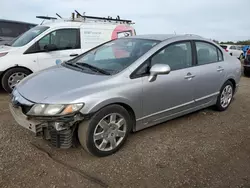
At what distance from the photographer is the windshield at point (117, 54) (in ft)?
10.6

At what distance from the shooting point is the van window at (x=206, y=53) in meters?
4.02

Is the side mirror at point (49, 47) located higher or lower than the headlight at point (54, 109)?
higher

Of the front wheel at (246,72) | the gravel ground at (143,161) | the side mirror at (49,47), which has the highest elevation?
the side mirror at (49,47)

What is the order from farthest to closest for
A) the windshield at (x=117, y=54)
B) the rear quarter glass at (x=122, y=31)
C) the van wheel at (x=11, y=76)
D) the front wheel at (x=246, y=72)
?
the front wheel at (x=246, y=72) → the rear quarter glass at (x=122, y=31) → the van wheel at (x=11, y=76) → the windshield at (x=117, y=54)

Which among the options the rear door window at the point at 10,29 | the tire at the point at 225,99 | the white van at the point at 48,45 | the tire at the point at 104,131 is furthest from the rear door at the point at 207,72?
the rear door window at the point at 10,29

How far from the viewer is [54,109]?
8.32ft

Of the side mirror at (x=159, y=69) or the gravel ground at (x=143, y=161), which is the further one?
the side mirror at (x=159, y=69)

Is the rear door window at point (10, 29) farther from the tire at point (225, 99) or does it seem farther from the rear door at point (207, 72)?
the tire at point (225, 99)

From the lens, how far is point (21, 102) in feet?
8.97

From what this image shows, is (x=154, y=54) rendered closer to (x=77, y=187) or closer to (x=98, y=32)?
(x=77, y=187)

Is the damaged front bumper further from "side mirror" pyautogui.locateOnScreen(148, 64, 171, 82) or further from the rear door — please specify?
the rear door

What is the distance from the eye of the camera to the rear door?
3.91m

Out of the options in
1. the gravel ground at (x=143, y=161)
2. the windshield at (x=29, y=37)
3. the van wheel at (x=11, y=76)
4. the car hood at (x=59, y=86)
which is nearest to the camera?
the gravel ground at (x=143, y=161)

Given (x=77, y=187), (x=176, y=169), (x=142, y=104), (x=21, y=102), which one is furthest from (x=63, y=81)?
(x=176, y=169)
